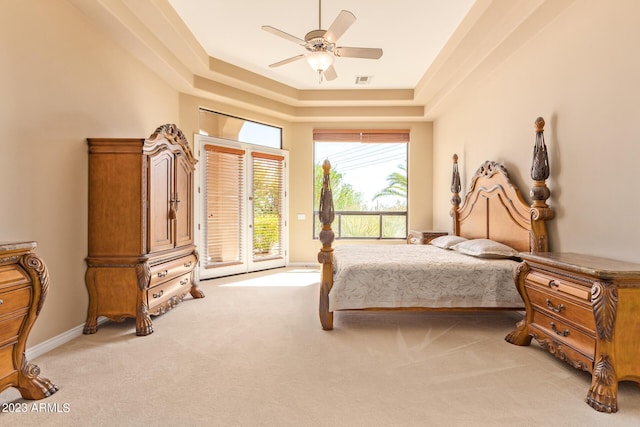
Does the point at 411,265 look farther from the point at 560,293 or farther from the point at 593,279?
the point at 593,279

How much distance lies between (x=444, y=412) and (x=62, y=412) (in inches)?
80.4

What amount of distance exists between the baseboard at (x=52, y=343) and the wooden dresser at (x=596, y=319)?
12.0 feet

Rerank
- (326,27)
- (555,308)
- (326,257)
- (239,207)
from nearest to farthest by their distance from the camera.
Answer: (555,308)
(326,257)
(326,27)
(239,207)

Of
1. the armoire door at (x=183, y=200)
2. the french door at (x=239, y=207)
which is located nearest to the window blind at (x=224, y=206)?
the french door at (x=239, y=207)

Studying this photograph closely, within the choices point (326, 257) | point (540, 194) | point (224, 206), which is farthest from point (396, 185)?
point (326, 257)

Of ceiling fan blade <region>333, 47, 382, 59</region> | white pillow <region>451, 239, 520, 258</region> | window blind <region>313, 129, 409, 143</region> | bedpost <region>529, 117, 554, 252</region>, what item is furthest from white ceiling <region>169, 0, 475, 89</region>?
white pillow <region>451, 239, 520, 258</region>

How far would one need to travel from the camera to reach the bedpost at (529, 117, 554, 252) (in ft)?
9.43

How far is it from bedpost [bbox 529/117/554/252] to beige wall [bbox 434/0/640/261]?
0.28ft

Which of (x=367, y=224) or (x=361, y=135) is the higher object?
(x=361, y=135)

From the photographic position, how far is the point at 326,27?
3.72 metres

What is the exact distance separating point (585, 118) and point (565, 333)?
1673 millimetres

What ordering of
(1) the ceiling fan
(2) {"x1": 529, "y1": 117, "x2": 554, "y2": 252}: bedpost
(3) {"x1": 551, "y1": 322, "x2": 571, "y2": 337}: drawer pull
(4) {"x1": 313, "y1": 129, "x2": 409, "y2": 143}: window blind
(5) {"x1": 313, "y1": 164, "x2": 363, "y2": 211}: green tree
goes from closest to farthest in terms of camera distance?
(3) {"x1": 551, "y1": 322, "x2": 571, "y2": 337}: drawer pull → (1) the ceiling fan → (2) {"x1": 529, "y1": 117, "x2": 554, "y2": 252}: bedpost → (4) {"x1": 313, "y1": 129, "x2": 409, "y2": 143}: window blind → (5) {"x1": 313, "y1": 164, "x2": 363, "y2": 211}: green tree

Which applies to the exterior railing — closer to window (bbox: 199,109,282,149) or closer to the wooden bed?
window (bbox: 199,109,282,149)

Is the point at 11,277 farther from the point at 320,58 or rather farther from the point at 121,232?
the point at 320,58
